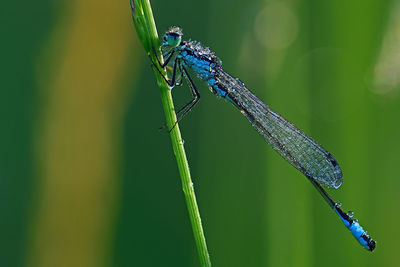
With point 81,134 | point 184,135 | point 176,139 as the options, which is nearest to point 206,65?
point 184,135

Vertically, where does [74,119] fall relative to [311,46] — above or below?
above

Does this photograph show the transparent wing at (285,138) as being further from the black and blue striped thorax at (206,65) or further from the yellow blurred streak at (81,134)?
the yellow blurred streak at (81,134)

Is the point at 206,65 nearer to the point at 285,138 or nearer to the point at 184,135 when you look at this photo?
the point at 184,135

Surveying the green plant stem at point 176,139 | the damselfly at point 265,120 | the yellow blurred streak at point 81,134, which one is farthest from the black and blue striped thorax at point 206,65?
the green plant stem at point 176,139

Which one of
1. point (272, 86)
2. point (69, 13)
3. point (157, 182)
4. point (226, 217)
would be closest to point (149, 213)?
point (157, 182)

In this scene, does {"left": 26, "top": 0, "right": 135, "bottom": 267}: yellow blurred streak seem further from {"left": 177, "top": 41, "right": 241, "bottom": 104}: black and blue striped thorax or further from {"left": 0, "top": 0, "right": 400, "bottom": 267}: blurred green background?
{"left": 177, "top": 41, "right": 241, "bottom": 104}: black and blue striped thorax

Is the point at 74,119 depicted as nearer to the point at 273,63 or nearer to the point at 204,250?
the point at 273,63
